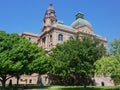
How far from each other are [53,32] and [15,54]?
2991cm

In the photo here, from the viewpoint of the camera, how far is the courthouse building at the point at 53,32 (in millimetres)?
67562

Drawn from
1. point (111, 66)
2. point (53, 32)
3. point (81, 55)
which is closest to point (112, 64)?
point (111, 66)

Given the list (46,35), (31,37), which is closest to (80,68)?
(46,35)

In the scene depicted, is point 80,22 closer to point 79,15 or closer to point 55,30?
point 79,15

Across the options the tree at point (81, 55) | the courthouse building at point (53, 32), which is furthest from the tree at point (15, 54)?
the courthouse building at point (53, 32)

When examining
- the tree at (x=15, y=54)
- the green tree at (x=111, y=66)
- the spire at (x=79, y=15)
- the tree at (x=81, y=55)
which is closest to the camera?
the green tree at (x=111, y=66)

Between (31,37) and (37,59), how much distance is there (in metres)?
39.1

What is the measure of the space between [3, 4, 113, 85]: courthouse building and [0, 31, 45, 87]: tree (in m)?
19.8

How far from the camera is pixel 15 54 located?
41.1 metres

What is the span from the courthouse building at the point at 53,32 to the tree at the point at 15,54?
65.0 feet

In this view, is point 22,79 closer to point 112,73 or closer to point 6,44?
point 6,44

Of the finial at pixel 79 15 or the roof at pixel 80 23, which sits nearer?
the roof at pixel 80 23

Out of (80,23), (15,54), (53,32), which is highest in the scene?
(80,23)

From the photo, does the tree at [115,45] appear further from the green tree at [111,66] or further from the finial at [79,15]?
the finial at [79,15]
